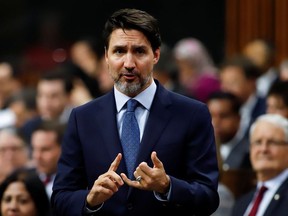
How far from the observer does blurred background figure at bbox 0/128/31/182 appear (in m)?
8.84

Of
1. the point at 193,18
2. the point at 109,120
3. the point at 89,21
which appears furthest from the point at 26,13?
the point at 109,120

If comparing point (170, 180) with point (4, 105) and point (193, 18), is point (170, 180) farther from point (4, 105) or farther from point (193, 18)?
point (193, 18)

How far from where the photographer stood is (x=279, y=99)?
8344 mm

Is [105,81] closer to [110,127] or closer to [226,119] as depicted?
[226,119]

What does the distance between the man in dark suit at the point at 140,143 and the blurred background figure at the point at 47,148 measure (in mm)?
3301

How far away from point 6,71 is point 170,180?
7.95 meters

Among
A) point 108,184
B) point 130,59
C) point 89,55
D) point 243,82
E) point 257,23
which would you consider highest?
point 130,59

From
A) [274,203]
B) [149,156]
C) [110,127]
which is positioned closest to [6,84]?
[274,203]

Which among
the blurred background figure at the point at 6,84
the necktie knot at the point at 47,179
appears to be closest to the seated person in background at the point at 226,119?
the necktie knot at the point at 47,179

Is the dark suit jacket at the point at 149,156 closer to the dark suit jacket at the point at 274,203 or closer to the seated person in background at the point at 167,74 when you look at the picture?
the dark suit jacket at the point at 274,203

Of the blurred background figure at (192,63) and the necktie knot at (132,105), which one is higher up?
the necktie knot at (132,105)

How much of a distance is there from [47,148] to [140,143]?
3.68m

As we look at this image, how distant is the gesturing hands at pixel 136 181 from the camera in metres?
4.57

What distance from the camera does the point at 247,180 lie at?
7.65 meters
